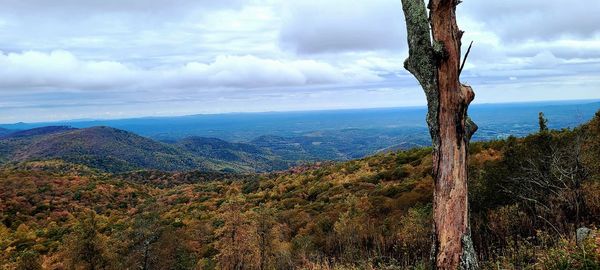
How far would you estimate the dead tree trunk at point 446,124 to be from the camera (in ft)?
20.4

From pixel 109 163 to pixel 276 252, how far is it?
16636 centimetres

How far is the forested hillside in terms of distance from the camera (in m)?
9.33

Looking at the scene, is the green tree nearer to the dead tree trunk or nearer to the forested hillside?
the forested hillside

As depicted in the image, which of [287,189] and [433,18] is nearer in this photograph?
[433,18]

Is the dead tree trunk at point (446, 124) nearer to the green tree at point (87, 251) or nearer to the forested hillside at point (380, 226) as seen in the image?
the forested hillside at point (380, 226)

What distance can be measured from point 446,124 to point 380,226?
10.4 m

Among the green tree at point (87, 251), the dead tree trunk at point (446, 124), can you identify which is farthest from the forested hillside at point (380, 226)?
the dead tree trunk at point (446, 124)

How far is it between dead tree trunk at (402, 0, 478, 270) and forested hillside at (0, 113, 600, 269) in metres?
1.40

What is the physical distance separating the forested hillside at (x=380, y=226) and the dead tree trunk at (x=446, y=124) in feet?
4.60

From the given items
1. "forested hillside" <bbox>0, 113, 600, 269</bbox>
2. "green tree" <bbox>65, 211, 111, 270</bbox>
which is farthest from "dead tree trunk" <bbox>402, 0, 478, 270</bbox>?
"green tree" <bbox>65, 211, 111, 270</bbox>

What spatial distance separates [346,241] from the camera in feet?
51.5

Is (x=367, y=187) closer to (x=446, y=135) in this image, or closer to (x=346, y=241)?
(x=346, y=241)

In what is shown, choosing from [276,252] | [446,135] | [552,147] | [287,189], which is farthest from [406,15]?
[287,189]

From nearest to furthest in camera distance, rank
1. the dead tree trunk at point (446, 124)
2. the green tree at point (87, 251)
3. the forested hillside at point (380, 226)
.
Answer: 1. the dead tree trunk at point (446, 124)
2. the forested hillside at point (380, 226)
3. the green tree at point (87, 251)
